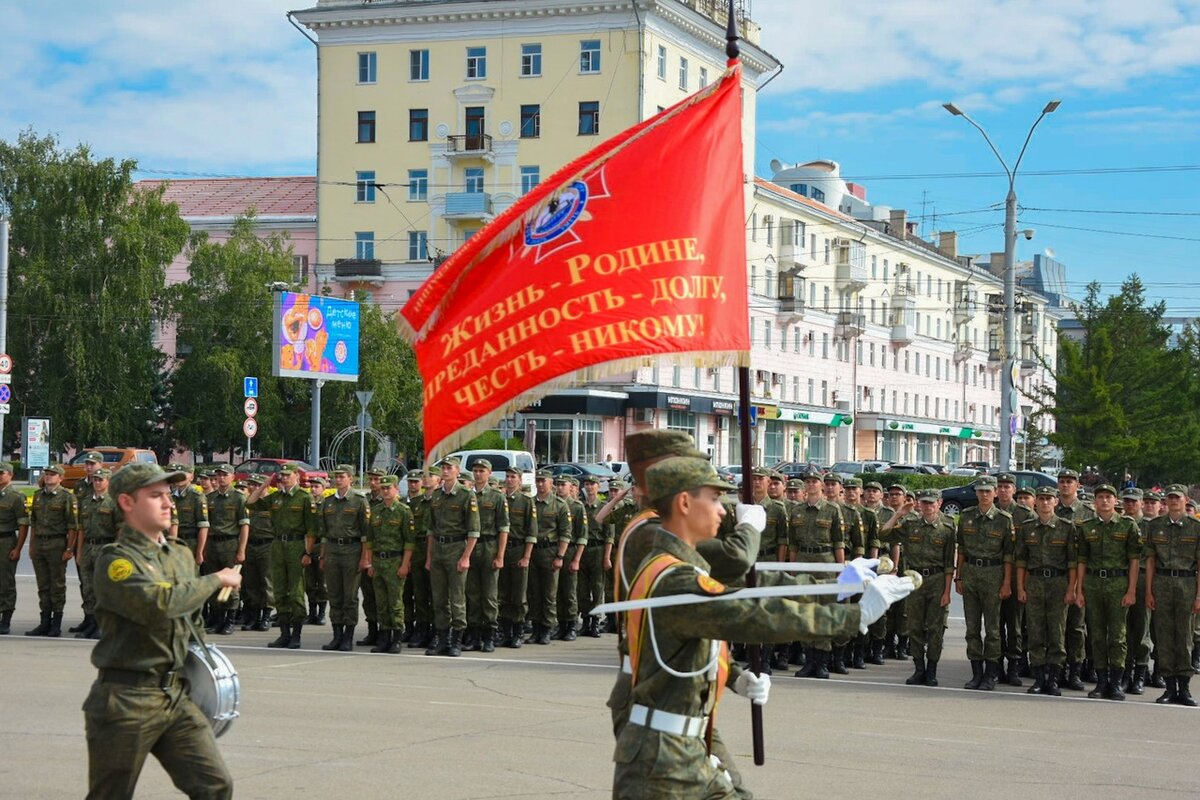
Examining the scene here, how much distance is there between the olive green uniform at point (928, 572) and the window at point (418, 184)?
5061 cm

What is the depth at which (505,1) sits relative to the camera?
199ft

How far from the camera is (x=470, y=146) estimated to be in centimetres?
6178

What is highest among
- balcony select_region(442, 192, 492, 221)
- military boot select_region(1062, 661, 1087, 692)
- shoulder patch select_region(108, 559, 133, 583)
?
balcony select_region(442, 192, 492, 221)

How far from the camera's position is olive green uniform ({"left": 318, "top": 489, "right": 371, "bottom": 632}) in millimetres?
15086

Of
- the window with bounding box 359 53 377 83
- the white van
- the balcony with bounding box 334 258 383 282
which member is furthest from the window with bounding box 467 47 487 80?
the white van

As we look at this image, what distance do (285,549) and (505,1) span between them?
4822 cm

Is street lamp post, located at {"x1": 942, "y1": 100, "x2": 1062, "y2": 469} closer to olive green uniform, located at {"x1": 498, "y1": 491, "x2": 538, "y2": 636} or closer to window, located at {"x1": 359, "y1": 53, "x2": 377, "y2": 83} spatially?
olive green uniform, located at {"x1": 498, "y1": 491, "x2": 538, "y2": 636}

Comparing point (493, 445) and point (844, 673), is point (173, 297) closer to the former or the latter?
point (493, 445)

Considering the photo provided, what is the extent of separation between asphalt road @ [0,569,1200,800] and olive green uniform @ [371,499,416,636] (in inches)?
30.5

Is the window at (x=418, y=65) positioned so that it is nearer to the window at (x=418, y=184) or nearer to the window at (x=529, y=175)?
the window at (x=418, y=184)

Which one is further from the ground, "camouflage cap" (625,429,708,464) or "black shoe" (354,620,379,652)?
"camouflage cap" (625,429,708,464)

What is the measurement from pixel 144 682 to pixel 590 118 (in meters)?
56.0

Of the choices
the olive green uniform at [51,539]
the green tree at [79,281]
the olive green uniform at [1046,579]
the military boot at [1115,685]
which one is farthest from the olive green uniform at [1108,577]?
the green tree at [79,281]

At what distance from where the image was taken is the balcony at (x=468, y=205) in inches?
2406
